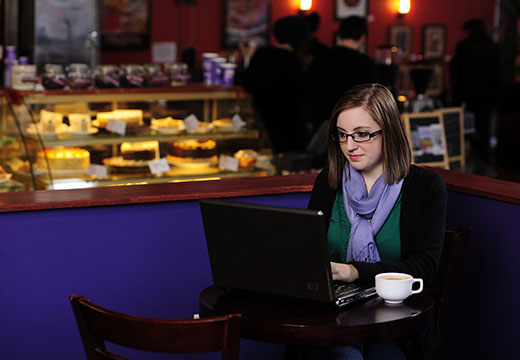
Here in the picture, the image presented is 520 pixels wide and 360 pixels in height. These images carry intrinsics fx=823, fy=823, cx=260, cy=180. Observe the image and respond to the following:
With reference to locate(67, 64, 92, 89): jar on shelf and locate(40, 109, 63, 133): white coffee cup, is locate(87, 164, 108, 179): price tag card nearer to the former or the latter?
locate(40, 109, 63, 133): white coffee cup


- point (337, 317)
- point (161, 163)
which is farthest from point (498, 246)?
point (161, 163)

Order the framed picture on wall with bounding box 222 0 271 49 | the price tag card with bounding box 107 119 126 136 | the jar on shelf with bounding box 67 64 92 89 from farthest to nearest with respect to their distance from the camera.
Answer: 1. the framed picture on wall with bounding box 222 0 271 49
2. the jar on shelf with bounding box 67 64 92 89
3. the price tag card with bounding box 107 119 126 136

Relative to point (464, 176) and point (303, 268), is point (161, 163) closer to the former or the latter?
point (464, 176)

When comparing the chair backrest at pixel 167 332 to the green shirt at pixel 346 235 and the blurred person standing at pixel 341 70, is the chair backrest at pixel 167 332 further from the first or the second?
the blurred person standing at pixel 341 70

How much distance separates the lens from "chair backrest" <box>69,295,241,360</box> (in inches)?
71.0

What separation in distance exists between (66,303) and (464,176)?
1.64 metres

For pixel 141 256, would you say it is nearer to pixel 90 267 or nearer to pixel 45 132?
pixel 90 267

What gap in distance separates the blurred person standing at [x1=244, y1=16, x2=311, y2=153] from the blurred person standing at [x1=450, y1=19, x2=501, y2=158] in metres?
4.29

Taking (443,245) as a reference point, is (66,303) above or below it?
below

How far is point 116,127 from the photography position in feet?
15.3

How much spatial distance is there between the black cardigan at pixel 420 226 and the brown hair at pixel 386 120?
6 cm

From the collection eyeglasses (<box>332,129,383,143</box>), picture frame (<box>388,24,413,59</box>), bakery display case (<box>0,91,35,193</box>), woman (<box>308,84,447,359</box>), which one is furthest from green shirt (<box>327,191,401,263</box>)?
picture frame (<box>388,24,413,59</box>)

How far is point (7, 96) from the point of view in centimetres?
444

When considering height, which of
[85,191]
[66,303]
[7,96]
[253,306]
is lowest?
[66,303]
